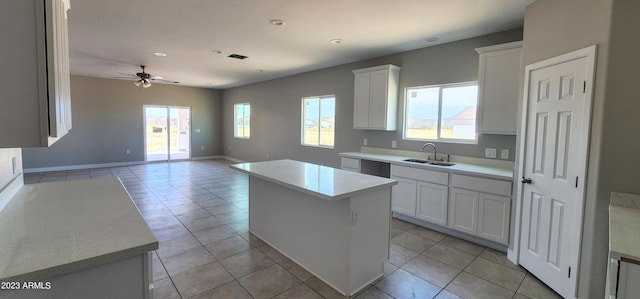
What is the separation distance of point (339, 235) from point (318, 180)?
0.53 m

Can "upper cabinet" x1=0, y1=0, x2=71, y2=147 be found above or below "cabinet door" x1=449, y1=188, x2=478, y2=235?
above

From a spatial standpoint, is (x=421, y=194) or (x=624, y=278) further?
(x=421, y=194)

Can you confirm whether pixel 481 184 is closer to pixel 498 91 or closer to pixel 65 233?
pixel 498 91

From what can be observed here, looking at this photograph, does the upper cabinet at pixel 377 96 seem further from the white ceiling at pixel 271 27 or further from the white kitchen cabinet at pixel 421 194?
the white kitchen cabinet at pixel 421 194

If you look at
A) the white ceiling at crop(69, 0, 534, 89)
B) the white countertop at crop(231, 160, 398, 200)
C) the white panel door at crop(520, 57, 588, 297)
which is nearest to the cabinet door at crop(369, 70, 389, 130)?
the white ceiling at crop(69, 0, 534, 89)

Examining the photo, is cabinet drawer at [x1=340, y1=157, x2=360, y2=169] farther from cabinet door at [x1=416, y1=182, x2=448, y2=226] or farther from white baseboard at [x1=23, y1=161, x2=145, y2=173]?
white baseboard at [x1=23, y1=161, x2=145, y2=173]

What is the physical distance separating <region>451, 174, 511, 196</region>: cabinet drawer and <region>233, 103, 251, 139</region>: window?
22.9 ft

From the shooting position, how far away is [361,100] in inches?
200

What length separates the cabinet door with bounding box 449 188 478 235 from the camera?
3.39m

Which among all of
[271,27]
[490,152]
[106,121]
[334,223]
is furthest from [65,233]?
[106,121]

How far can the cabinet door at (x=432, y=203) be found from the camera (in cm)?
365

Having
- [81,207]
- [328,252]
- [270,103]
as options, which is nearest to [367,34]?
[328,252]

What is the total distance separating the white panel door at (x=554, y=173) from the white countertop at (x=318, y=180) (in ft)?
4.38

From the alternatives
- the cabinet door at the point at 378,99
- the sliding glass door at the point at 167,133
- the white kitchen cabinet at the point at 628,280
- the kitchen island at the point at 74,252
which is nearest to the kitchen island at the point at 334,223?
the kitchen island at the point at 74,252
